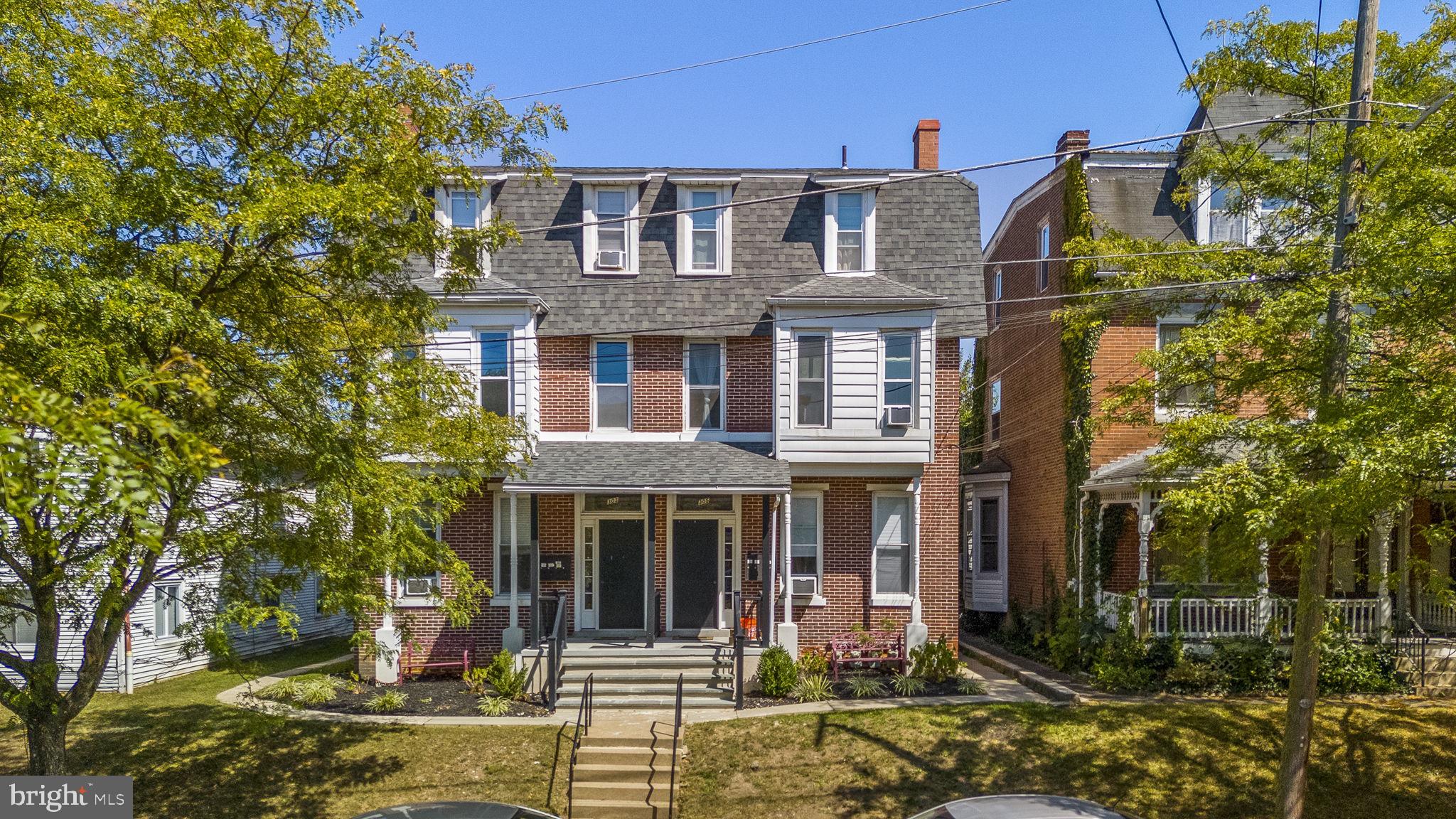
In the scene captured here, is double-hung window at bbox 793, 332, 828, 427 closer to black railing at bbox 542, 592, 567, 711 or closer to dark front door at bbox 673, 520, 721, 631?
dark front door at bbox 673, 520, 721, 631

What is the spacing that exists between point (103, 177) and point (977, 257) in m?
13.8

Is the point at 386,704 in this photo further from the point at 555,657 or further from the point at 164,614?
A: the point at 164,614

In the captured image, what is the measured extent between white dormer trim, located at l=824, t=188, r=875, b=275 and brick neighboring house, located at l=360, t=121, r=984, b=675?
0.12ft

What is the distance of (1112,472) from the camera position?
50.5ft

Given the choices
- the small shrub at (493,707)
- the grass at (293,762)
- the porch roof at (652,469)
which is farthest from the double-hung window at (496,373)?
the grass at (293,762)

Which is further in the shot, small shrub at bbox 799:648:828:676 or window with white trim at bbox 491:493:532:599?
window with white trim at bbox 491:493:532:599

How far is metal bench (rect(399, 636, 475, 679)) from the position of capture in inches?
599

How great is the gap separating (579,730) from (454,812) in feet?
→ 16.5

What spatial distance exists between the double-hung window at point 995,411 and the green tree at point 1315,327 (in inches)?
449

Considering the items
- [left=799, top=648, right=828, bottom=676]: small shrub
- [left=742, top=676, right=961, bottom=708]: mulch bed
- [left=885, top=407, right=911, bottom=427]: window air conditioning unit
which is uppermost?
[left=885, top=407, right=911, bottom=427]: window air conditioning unit

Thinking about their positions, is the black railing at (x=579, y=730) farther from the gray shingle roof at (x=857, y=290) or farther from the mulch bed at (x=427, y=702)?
the gray shingle roof at (x=857, y=290)

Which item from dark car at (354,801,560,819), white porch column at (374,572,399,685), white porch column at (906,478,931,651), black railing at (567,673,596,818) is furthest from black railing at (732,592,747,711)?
dark car at (354,801,560,819)

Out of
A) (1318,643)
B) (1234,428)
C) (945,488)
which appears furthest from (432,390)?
(945,488)

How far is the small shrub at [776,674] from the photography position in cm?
1378
